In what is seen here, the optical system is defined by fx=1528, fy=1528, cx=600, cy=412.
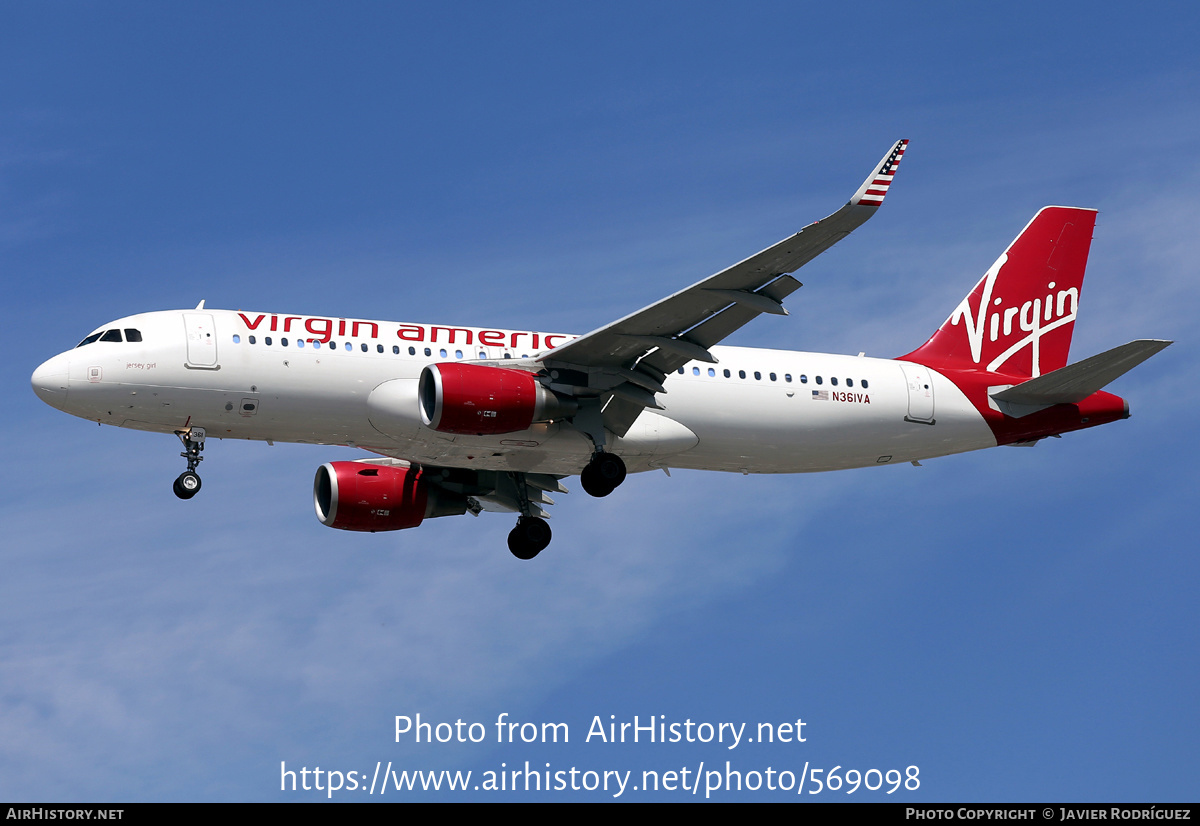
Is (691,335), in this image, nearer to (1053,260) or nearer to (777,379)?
(777,379)

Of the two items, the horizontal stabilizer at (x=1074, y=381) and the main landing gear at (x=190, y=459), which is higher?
the horizontal stabilizer at (x=1074, y=381)

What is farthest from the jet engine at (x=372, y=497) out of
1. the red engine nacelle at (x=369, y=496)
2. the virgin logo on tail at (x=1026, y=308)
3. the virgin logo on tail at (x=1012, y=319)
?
the virgin logo on tail at (x=1012, y=319)

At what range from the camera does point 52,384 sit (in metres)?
33.2

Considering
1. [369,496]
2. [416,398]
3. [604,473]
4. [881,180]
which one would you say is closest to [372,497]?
[369,496]

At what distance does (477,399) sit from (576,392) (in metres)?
2.70

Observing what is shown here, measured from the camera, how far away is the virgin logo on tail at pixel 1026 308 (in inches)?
1588

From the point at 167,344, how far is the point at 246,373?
186 cm

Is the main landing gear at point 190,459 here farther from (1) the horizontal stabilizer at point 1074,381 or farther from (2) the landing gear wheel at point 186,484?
(1) the horizontal stabilizer at point 1074,381

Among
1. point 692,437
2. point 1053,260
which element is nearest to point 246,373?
point 692,437

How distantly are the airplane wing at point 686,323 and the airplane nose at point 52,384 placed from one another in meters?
10.4

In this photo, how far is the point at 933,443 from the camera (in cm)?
3825

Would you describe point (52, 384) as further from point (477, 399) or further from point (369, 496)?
point (477, 399)

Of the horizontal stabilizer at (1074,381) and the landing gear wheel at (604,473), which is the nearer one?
the landing gear wheel at (604,473)

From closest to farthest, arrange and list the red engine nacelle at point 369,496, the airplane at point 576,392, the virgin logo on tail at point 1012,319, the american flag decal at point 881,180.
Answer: the american flag decal at point 881,180
the airplane at point 576,392
the red engine nacelle at point 369,496
the virgin logo on tail at point 1012,319
